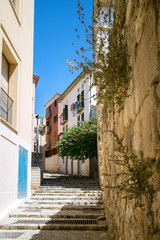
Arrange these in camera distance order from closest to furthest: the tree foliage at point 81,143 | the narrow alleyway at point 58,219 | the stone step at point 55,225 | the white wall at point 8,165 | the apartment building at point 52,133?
the narrow alleyway at point 58,219, the stone step at point 55,225, the white wall at point 8,165, the tree foliage at point 81,143, the apartment building at point 52,133

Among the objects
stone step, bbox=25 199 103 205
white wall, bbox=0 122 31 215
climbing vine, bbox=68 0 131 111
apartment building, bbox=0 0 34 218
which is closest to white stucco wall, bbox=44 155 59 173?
apartment building, bbox=0 0 34 218

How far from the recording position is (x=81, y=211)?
8.98m

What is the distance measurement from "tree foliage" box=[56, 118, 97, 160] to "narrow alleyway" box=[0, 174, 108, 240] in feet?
30.3

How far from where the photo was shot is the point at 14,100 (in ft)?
31.1

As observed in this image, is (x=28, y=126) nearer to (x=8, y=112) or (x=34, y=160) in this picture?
(x=8, y=112)

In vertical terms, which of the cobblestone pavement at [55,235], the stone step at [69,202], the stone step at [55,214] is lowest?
the cobblestone pavement at [55,235]

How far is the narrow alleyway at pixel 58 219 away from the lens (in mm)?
6387

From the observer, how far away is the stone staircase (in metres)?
7.12

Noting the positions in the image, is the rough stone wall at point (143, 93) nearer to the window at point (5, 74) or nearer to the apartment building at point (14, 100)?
the apartment building at point (14, 100)

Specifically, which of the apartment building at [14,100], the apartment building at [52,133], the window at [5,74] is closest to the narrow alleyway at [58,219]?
the apartment building at [14,100]

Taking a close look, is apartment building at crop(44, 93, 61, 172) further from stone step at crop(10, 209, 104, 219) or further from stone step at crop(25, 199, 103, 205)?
stone step at crop(10, 209, 104, 219)

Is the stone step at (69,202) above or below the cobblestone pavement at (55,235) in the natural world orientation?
above

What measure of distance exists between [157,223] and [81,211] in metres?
7.58

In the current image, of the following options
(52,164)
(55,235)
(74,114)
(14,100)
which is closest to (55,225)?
(55,235)
